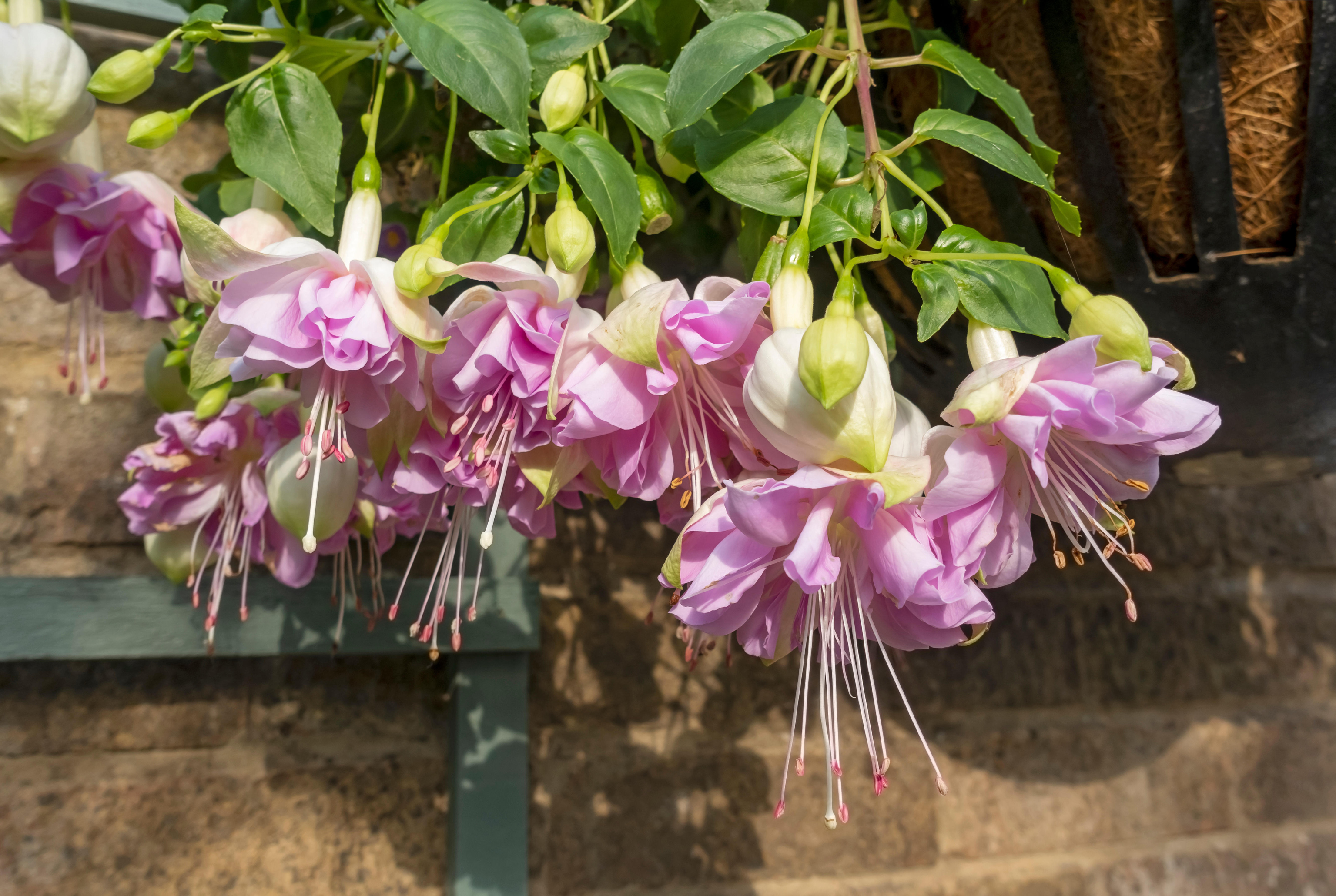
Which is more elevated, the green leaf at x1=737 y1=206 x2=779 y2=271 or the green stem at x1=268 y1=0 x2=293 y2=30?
the green stem at x1=268 y1=0 x2=293 y2=30

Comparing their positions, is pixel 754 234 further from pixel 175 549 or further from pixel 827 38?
pixel 175 549

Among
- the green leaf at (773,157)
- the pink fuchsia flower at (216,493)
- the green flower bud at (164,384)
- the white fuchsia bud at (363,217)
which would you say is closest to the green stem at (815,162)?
the green leaf at (773,157)

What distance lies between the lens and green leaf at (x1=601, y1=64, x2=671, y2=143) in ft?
1.52

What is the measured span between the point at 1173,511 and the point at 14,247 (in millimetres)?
1396

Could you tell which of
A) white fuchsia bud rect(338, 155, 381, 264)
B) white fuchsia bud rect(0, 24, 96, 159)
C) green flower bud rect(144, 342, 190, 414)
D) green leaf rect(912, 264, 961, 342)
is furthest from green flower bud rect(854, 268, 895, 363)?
green flower bud rect(144, 342, 190, 414)

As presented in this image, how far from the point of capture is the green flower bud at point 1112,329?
39 cm

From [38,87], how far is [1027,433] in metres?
0.55

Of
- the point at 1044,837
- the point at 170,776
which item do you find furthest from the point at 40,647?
the point at 1044,837

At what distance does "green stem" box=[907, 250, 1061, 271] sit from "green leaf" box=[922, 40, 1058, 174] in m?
0.07

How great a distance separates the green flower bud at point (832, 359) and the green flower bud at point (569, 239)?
12cm

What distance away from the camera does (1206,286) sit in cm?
55

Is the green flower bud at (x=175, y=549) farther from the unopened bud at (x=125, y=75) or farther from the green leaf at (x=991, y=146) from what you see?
the green leaf at (x=991, y=146)

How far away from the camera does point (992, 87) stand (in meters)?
0.45

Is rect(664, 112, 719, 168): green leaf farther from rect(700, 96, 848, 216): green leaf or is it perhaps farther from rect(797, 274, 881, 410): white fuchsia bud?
rect(797, 274, 881, 410): white fuchsia bud
